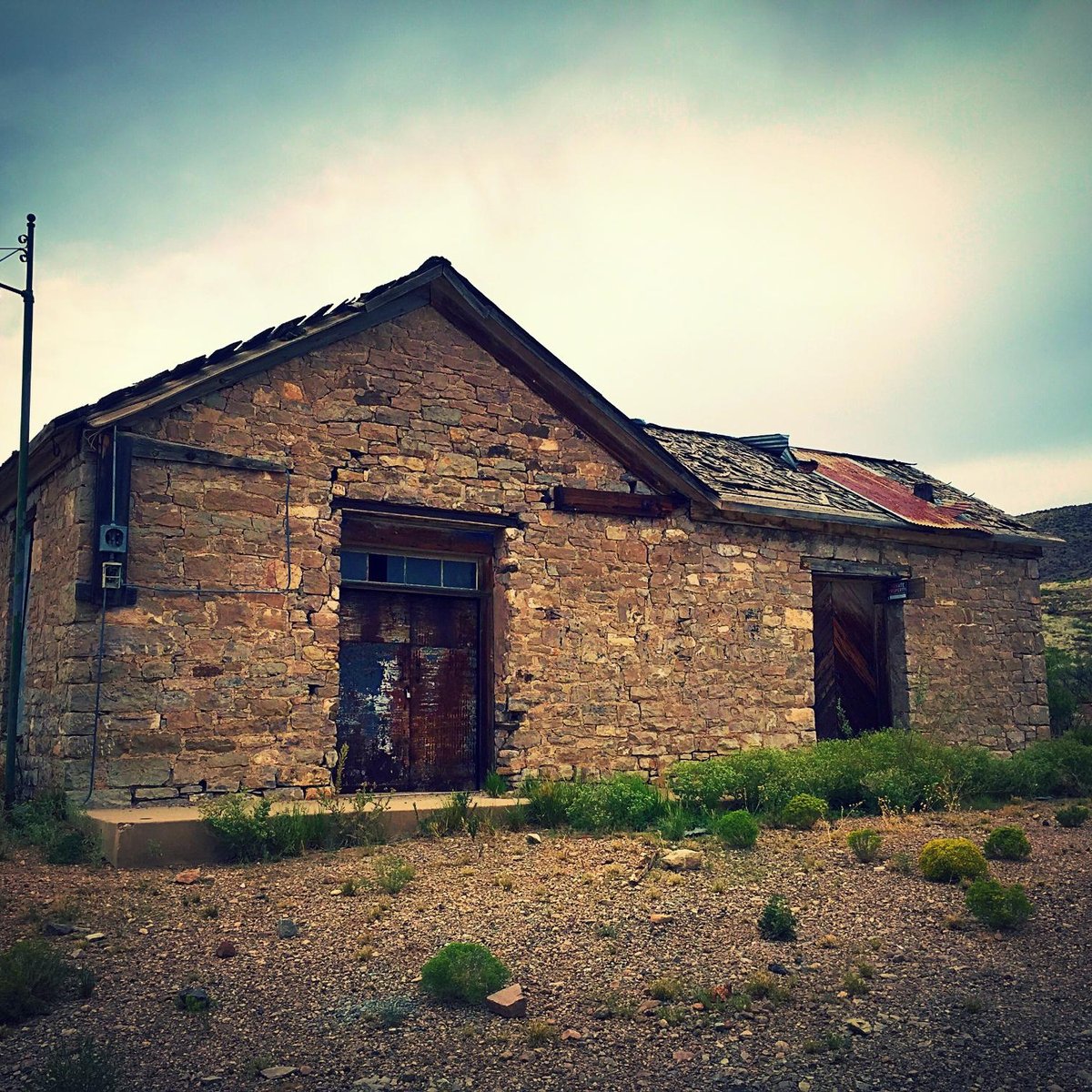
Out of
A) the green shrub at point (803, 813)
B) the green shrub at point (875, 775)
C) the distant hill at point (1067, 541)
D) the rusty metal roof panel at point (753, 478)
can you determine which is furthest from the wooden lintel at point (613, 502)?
the distant hill at point (1067, 541)

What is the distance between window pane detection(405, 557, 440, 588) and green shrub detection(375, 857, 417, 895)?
340 centimetres

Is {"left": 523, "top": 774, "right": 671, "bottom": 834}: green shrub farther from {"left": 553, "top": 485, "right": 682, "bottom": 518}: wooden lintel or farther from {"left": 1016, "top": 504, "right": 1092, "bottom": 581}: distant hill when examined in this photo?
{"left": 1016, "top": 504, "right": 1092, "bottom": 581}: distant hill

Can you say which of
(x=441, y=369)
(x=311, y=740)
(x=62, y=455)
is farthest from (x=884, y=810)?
(x=62, y=455)

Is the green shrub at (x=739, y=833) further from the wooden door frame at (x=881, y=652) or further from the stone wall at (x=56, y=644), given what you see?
the wooden door frame at (x=881, y=652)

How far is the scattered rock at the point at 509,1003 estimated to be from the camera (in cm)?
477

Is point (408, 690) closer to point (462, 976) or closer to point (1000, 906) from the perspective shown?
point (462, 976)

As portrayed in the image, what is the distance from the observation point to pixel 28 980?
4785 mm

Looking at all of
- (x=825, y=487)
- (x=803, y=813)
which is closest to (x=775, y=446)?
(x=825, y=487)

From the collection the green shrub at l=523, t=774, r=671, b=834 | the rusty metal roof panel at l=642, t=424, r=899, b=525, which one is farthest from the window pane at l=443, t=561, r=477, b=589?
the rusty metal roof panel at l=642, t=424, r=899, b=525

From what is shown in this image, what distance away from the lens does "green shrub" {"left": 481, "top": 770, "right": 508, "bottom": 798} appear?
9.77m

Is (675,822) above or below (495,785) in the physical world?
below

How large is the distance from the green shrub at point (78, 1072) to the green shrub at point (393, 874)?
2.73 m

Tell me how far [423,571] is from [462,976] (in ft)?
18.7

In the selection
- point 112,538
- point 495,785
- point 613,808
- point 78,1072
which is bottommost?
point 78,1072
